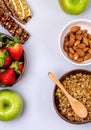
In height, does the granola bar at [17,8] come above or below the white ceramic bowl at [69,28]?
above

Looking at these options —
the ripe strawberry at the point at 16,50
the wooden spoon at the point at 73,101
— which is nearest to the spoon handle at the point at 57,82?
the wooden spoon at the point at 73,101

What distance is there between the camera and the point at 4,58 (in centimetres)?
125

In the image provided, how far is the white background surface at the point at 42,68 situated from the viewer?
1329 mm

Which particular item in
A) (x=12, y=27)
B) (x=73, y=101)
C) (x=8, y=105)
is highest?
(x=12, y=27)

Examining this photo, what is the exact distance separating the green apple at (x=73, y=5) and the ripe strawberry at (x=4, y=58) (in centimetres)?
22

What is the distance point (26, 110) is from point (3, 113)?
8 centimetres

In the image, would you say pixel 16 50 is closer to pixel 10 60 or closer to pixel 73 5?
pixel 10 60

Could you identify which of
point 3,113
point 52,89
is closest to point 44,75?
point 52,89

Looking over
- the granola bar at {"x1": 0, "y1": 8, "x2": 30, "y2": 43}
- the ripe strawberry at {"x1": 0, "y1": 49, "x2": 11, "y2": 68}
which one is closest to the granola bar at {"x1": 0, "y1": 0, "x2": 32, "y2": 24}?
the granola bar at {"x1": 0, "y1": 8, "x2": 30, "y2": 43}

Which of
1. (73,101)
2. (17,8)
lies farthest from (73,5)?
(73,101)

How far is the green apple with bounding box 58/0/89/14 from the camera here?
1.30 metres

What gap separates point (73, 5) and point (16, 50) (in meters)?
0.22

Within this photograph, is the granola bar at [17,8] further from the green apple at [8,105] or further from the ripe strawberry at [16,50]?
the green apple at [8,105]

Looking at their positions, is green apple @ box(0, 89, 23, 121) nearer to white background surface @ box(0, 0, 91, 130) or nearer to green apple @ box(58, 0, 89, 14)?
white background surface @ box(0, 0, 91, 130)
